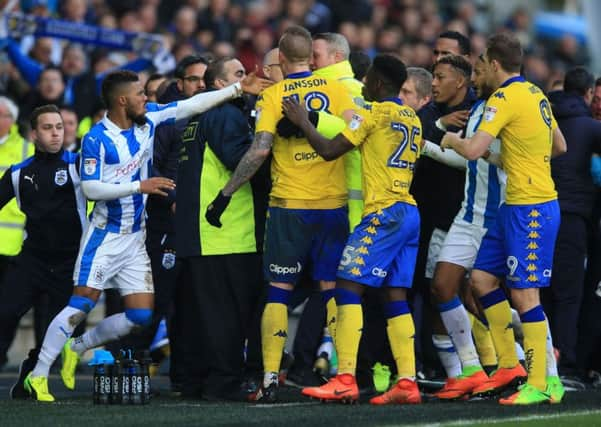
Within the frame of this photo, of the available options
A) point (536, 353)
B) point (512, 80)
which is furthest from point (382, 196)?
point (536, 353)

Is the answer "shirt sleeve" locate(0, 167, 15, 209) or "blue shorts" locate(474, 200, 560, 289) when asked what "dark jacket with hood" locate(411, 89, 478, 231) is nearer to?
"blue shorts" locate(474, 200, 560, 289)

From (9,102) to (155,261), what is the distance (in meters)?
2.50

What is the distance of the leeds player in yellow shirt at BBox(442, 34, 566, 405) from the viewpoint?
30.5 feet

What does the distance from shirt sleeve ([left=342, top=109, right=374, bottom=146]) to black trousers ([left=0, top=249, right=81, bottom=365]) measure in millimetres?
2577

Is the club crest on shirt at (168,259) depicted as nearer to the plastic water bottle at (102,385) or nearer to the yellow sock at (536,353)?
the plastic water bottle at (102,385)

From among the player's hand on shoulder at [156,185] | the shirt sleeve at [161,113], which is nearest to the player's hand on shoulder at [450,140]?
the player's hand on shoulder at [156,185]

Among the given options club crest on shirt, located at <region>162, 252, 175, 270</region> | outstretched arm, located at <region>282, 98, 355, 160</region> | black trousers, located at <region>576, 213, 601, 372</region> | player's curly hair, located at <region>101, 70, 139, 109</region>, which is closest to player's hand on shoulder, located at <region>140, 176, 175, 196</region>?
player's curly hair, located at <region>101, 70, 139, 109</region>

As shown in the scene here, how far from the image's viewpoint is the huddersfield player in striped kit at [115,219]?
988 centimetres

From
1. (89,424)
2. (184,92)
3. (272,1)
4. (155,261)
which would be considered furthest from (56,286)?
(272,1)

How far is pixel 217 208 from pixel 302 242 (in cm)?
59

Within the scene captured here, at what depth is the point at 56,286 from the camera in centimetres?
1075

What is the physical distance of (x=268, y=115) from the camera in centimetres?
956

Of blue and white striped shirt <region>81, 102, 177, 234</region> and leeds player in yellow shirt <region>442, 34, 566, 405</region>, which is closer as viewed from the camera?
leeds player in yellow shirt <region>442, 34, 566, 405</region>

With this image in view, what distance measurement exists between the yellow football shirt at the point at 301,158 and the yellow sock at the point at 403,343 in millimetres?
863
